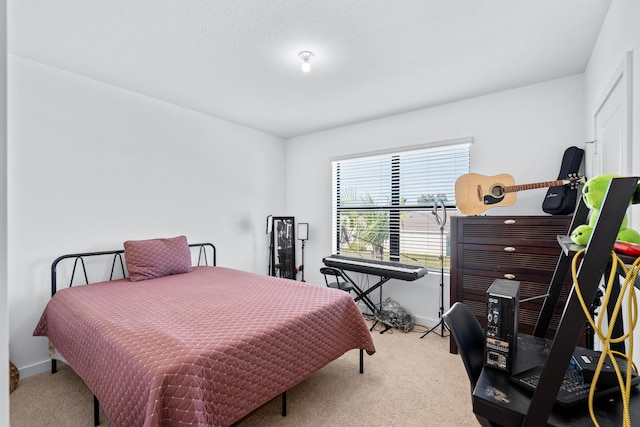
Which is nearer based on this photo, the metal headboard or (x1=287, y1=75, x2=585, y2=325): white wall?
the metal headboard

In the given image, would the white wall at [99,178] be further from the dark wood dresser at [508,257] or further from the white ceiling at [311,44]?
the dark wood dresser at [508,257]

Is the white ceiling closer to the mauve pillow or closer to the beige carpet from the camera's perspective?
the mauve pillow

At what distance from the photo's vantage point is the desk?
0.79 meters

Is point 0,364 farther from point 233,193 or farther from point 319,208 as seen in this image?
point 319,208

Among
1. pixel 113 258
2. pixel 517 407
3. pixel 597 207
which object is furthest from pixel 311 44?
pixel 113 258

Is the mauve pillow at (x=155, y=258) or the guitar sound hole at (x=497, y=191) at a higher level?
the guitar sound hole at (x=497, y=191)

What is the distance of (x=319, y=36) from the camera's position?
2.10 m

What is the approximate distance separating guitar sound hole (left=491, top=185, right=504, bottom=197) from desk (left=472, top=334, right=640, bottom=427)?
6.86ft

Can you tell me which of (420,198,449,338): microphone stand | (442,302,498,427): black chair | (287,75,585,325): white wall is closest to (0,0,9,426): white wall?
(442,302,498,427): black chair

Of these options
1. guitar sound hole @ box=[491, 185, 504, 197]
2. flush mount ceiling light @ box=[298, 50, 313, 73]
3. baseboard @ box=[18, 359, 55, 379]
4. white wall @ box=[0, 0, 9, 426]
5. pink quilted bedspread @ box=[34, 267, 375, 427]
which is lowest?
baseboard @ box=[18, 359, 55, 379]

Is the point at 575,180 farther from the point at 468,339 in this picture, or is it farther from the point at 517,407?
the point at 517,407

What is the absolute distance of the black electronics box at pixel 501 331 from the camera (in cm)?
99

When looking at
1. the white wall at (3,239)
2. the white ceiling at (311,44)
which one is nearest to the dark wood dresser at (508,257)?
the white ceiling at (311,44)

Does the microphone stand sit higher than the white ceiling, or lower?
lower
